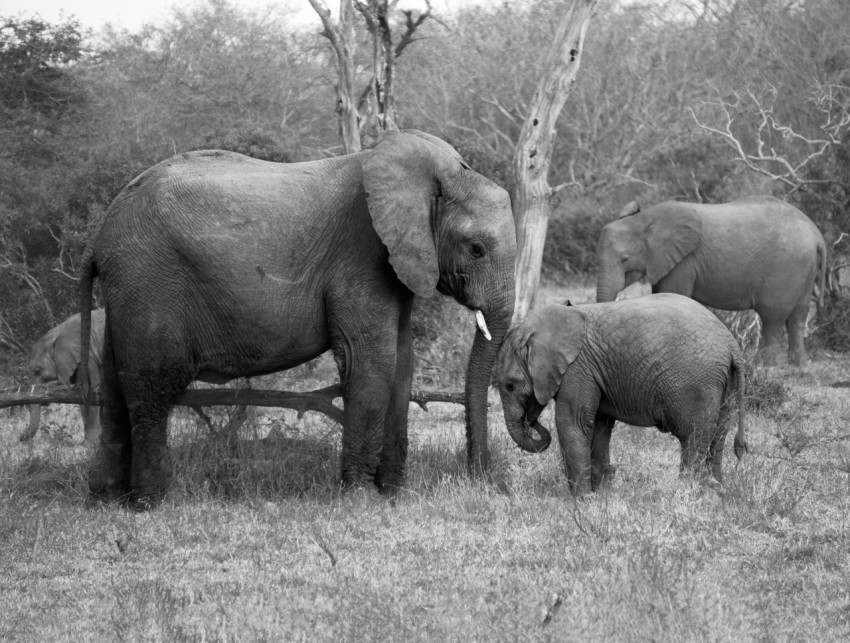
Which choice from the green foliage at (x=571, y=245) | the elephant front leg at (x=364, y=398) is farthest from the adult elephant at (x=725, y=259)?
the green foliage at (x=571, y=245)

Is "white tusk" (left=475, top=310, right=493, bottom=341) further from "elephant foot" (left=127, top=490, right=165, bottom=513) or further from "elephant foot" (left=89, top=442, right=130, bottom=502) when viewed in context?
"elephant foot" (left=89, top=442, right=130, bottom=502)

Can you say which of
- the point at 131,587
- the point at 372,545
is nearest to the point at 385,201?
the point at 372,545

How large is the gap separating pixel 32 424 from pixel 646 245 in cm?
739

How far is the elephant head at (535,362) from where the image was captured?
296 inches

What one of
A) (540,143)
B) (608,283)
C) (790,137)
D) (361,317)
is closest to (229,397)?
(361,317)

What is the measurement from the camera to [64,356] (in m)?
10.4

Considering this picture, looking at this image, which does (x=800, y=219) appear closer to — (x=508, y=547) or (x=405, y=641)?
(x=508, y=547)

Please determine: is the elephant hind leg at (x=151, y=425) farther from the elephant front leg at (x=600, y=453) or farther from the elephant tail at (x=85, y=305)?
the elephant front leg at (x=600, y=453)

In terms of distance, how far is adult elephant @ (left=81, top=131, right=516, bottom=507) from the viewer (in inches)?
282

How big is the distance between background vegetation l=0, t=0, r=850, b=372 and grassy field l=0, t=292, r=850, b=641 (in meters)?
6.19

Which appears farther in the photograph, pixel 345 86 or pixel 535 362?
pixel 345 86

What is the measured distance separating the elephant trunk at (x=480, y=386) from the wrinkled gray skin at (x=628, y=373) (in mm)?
104

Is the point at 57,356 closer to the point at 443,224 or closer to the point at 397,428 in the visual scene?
the point at 397,428

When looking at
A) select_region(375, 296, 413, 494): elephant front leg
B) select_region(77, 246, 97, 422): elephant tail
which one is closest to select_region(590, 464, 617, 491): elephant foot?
select_region(375, 296, 413, 494): elephant front leg
